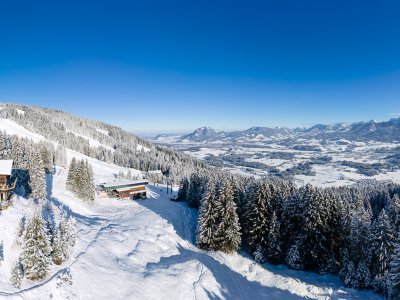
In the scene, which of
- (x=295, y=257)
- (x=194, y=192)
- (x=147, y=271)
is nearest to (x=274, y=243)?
(x=295, y=257)

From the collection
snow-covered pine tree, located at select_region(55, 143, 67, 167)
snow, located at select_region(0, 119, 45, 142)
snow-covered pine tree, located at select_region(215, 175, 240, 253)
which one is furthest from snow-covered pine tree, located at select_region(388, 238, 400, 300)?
snow, located at select_region(0, 119, 45, 142)

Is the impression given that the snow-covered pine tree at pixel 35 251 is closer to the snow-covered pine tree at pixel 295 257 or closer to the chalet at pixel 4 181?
the chalet at pixel 4 181

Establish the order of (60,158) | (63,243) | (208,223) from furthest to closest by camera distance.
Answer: (60,158) → (208,223) → (63,243)

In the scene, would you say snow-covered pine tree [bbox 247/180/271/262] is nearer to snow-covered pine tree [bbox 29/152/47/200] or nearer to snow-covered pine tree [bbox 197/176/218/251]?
snow-covered pine tree [bbox 197/176/218/251]

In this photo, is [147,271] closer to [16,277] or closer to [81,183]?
[16,277]

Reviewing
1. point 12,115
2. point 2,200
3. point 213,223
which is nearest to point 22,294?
point 2,200

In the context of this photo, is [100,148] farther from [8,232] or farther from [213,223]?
[8,232]
